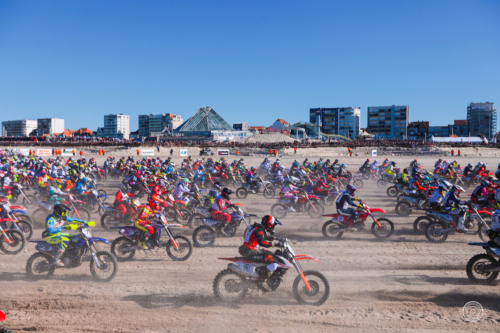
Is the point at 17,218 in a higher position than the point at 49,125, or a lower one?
lower

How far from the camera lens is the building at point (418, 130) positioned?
12656 centimetres

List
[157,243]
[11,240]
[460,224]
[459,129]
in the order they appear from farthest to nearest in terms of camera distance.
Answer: [459,129] → [460,224] → [11,240] → [157,243]

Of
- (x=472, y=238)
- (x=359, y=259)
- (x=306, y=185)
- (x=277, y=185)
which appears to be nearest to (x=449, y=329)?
(x=359, y=259)

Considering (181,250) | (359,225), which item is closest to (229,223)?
(181,250)

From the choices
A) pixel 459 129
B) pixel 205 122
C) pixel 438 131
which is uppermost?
pixel 205 122

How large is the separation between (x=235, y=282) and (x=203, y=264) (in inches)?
78.0

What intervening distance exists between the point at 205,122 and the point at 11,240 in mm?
125759

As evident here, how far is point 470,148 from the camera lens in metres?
54.0

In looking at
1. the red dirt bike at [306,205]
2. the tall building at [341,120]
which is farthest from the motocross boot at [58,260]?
the tall building at [341,120]

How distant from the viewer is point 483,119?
128 metres

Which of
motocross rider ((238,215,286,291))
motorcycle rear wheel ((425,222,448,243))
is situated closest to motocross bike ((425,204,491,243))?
motorcycle rear wheel ((425,222,448,243))

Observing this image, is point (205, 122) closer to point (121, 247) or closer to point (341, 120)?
point (341, 120)

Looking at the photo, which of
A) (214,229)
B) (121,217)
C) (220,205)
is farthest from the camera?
(121,217)

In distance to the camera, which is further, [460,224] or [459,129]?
[459,129]
